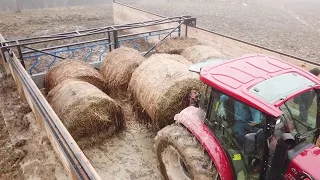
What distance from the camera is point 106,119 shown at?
17.8 ft

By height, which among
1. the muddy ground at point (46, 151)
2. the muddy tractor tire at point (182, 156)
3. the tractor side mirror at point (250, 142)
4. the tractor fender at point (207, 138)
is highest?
the tractor side mirror at point (250, 142)

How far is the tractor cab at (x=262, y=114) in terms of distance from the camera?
2.86 m

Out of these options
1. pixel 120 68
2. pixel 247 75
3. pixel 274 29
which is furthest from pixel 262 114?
pixel 274 29

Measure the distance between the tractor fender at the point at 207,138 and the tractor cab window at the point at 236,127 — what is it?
0.08m

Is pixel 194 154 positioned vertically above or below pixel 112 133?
above

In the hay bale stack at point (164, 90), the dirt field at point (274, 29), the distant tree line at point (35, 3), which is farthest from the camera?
the distant tree line at point (35, 3)

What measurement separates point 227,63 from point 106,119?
9.01 feet

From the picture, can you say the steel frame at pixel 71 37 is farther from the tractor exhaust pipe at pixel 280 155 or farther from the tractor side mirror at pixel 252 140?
the tractor exhaust pipe at pixel 280 155

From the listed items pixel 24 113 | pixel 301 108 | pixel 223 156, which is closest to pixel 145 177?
pixel 223 156

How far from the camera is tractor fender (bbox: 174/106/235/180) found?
345 cm

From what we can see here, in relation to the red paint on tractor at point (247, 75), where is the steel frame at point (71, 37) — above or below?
below

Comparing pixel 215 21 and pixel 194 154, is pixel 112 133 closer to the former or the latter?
pixel 194 154

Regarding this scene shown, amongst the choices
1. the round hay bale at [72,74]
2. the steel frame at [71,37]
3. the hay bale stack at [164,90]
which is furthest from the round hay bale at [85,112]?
the steel frame at [71,37]

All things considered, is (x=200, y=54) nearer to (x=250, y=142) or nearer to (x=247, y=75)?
(x=247, y=75)
